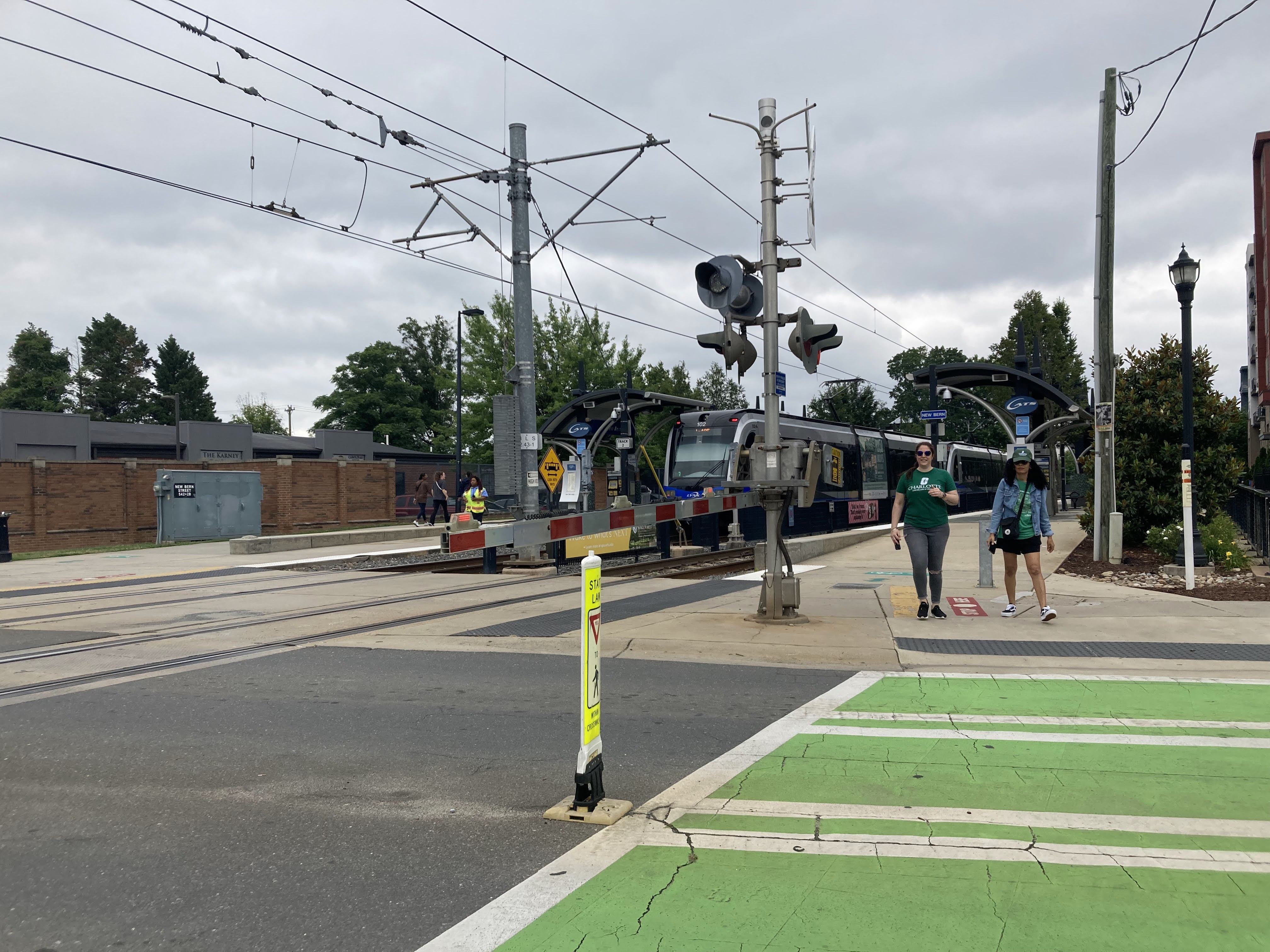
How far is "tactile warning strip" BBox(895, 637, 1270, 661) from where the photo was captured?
27.1 feet

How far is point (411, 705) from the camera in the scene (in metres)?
6.92

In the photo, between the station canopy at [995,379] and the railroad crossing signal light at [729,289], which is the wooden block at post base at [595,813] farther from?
the station canopy at [995,379]

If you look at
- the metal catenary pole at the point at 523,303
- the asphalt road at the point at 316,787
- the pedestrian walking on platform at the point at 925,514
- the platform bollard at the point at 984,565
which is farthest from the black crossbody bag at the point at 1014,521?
the metal catenary pole at the point at 523,303

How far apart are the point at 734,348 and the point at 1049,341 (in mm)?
52947

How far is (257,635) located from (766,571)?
5397mm

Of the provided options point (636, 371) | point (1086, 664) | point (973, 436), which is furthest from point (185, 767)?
point (973, 436)

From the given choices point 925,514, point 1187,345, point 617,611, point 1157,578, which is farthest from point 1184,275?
point 617,611

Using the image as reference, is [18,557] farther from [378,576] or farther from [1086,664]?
[1086,664]

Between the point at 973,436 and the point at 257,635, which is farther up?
the point at 973,436

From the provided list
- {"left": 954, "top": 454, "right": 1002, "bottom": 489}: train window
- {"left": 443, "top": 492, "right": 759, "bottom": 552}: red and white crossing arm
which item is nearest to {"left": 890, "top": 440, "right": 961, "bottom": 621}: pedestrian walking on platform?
{"left": 443, "top": 492, "right": 759, "bottom": 552}: red and white crossing arm

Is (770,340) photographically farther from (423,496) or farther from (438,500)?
(423,496)

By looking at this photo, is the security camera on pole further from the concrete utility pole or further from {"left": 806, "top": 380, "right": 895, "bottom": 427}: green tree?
{"left": 806, "top": 380, "right": 895, "bottom": 427}: green tree

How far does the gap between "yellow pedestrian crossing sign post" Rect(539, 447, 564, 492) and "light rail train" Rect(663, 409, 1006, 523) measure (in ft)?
8.71

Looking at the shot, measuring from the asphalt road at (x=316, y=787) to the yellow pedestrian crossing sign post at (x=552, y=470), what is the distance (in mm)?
14731
